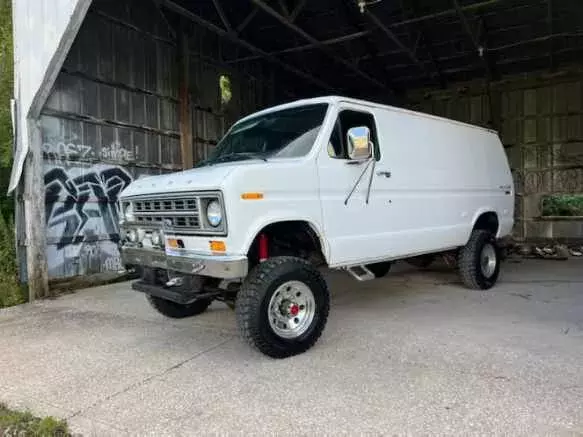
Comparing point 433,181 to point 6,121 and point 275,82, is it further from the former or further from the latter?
point 275,82

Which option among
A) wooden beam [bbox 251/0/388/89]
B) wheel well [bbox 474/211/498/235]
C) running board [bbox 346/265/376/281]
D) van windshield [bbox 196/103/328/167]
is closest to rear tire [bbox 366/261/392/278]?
wheel well [bbox 474/211/498/235]

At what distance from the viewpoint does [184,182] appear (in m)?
3.92

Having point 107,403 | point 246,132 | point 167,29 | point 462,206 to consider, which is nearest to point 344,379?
point 107,403

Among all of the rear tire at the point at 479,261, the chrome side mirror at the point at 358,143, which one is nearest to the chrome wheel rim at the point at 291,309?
the chrome side mirror at the point at 358,143

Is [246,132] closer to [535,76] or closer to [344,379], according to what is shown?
[344,379]

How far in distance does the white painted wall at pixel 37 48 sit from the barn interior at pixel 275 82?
0.42 metres

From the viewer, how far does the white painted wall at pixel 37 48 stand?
627cm

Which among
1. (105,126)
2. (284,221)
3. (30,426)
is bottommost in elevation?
(30,426)

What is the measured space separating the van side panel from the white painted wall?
4.47 m

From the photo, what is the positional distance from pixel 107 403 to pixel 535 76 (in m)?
13.3

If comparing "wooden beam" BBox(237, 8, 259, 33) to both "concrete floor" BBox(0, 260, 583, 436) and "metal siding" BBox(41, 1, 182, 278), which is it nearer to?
"metal siding" BBox(41, 1, 182, 278)

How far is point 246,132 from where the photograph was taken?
16.8 ft

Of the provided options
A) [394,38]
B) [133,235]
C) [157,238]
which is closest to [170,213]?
[157,238]

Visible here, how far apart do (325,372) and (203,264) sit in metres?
1.30
